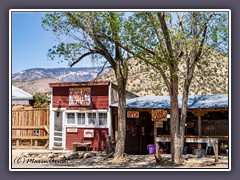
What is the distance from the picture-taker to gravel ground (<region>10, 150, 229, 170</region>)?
10.3 m

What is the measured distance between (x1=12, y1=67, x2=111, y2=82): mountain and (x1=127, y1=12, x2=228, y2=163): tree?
238 centimetres

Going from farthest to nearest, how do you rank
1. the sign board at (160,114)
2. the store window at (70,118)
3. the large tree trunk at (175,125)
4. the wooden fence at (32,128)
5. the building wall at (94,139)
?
the store window at (70,118) → the building wall at (94,139) → the sign board at (160,114) → the wooden fence at (32,128) → the large tree trunk at (175,125)

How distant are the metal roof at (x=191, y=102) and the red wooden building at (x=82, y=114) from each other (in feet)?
1.89

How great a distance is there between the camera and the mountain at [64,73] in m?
12.8

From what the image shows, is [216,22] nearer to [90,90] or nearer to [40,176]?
[40,176]

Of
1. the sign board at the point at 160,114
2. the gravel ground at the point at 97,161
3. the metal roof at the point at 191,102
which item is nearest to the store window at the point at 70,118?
the metal roof at the point at 191,102

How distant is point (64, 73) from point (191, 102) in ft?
15.2

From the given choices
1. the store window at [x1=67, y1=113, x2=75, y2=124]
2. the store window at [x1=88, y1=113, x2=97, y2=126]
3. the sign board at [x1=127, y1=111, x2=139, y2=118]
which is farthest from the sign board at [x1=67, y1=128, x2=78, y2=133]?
the sign board at [x1=127, y1=111, x2=139, y2=118]

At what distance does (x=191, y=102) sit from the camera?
15812 millimetres

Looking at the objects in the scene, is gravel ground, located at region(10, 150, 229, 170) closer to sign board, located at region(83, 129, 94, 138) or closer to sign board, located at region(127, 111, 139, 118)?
sign board, located at region(83, 129, 94, 138)

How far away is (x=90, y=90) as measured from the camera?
16.9m

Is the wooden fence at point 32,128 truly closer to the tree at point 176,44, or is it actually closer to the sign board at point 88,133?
the sign board at point 88,133
